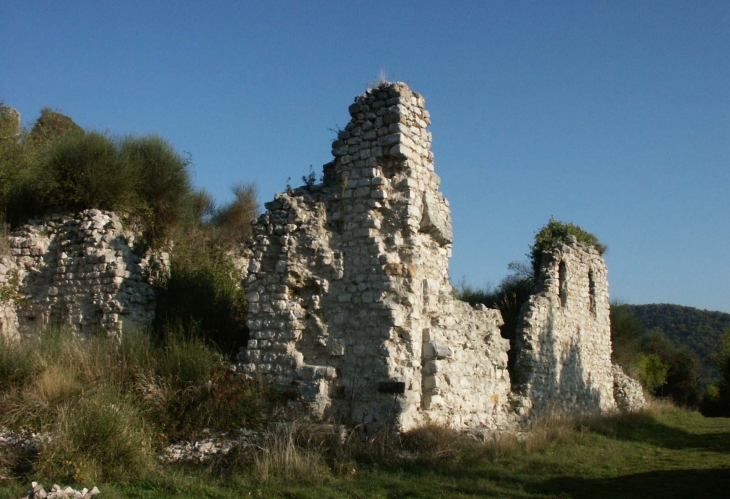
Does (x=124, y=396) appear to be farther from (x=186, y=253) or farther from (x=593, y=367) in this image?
(x=593, y=367)

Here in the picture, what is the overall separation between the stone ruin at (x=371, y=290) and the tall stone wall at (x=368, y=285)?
0.01 meters

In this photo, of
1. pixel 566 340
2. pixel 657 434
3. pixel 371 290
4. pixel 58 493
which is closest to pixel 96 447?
pixel 58 493

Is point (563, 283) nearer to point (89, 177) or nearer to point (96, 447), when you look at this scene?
point (89, 177)

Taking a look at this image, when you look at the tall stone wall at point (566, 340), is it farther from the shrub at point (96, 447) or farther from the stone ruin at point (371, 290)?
the shrub at point (96, 447)

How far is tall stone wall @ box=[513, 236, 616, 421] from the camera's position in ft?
41.4

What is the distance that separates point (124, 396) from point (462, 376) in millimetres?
4485

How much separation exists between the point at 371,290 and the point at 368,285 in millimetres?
82

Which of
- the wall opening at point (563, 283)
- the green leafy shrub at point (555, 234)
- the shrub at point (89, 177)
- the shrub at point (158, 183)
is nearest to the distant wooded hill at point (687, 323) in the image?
the green leafy shrub at point (555, 234)

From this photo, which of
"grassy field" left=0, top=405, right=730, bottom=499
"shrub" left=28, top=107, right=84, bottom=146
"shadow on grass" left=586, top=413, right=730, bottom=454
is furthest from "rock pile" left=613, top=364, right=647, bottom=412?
"shrub" left=28, top=107, right=84, bottom=146

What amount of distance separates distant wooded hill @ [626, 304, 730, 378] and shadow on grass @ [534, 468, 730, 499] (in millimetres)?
40148

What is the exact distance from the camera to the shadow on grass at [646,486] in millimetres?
7184

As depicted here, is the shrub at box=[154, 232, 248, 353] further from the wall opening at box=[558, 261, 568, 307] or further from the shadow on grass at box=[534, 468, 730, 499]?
the wall opening at box=[558, 261, 568, 307]

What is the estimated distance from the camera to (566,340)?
1445cm

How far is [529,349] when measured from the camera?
12.7 metres
